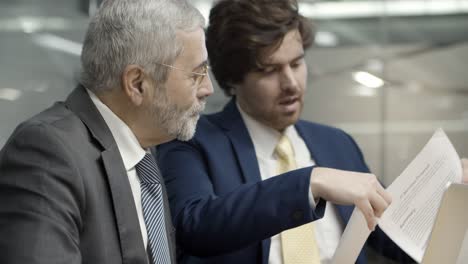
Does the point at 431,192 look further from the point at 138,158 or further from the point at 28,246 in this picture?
the point at 28,246

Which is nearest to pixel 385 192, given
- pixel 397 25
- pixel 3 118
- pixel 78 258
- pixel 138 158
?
pixel 138 158

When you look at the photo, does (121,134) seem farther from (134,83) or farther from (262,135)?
(262,135)

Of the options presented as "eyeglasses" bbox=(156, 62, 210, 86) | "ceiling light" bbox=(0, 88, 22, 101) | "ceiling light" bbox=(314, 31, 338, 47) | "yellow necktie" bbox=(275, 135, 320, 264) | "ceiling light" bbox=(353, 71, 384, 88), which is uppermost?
"eyeglasses" bbox=(156, 62, 210, 86)

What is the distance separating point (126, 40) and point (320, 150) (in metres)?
0.79

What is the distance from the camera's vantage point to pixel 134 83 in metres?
1.72

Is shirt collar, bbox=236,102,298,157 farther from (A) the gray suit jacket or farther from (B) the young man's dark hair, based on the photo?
(A) the gray suit jacket

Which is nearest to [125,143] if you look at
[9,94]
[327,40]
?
[9,94]

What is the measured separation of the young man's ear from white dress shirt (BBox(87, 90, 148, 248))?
2.2 inches

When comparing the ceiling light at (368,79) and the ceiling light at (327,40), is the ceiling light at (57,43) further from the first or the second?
the ceiling light at (368,79)

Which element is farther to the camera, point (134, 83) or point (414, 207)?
point (414, 207)

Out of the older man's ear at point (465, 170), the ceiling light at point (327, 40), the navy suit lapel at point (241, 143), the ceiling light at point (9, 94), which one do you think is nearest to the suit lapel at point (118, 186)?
the navy suit lapel at point (241, 143)

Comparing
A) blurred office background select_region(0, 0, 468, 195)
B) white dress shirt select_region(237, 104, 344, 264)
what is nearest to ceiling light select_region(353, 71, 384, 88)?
blurred office background select_region(0, 0, 468, 195)

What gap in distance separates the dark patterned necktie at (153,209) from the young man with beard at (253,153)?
0.54 feet

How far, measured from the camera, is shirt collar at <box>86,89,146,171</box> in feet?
5.59
